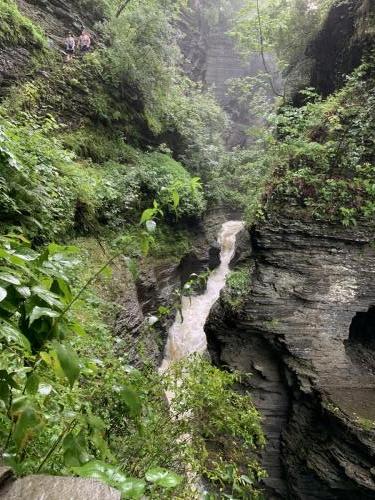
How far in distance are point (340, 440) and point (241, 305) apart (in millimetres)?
3147

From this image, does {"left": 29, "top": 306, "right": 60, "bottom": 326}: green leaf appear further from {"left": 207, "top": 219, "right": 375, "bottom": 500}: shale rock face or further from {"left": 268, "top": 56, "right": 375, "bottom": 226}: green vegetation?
{"left": 268, "top": 56, "right": 375, "bottom": 226}: green vegetation

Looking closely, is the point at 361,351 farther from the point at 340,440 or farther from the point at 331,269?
the point at 340,440

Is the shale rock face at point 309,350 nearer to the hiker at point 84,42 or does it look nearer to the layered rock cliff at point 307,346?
the layered rock cliff at point 307,346

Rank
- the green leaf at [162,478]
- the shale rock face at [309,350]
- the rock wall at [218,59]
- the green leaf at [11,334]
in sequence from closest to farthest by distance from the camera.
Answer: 1. the green leaf at [11,334]
2. the green leaf at [162,478]
3. the shale rock face at [309,350]
4. the rock wall at [218,59]

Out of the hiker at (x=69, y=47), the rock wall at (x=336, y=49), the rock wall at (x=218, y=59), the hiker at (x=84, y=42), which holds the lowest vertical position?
the hiker at (x=69, y=47)

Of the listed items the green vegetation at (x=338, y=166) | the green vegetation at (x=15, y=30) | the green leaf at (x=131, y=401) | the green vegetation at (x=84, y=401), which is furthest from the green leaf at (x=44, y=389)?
the green vegetation at (x=15, y=30)

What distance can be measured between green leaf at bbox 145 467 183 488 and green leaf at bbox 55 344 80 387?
548mm

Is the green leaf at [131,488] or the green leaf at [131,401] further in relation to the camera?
the green leaf at [131,401]

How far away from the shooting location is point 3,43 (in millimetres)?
8273

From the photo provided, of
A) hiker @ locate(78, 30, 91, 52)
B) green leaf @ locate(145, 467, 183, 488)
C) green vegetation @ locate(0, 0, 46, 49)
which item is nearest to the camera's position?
green leaf @ locate(145, 467, 183, 488)

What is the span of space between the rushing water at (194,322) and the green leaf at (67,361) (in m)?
8.58

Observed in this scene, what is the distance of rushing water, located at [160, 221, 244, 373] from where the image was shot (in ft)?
37.1

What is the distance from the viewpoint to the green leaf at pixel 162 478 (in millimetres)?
1268

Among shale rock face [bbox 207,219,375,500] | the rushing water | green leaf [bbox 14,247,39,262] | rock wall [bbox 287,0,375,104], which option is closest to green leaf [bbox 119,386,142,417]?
green leaf [bbox 14,247,39,262]
